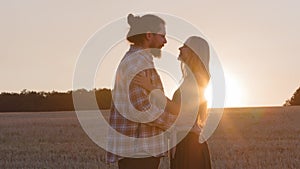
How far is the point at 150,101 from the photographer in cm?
474

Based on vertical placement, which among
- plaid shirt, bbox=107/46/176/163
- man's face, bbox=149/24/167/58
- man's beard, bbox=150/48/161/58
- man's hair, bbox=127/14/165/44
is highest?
man's hair, bbox=127/14/165/44

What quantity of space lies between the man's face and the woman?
0.85 ft

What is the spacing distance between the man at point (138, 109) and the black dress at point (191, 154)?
239 mm

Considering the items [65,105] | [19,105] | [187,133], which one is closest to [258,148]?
[187,133]

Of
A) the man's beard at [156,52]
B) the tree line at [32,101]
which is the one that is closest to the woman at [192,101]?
the man's beard at [156,52]

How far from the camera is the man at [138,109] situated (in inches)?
188

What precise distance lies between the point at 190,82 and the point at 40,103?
56522 mm

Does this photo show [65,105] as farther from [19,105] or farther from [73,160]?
[73,160]

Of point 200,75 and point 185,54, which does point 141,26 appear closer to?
point 185,54

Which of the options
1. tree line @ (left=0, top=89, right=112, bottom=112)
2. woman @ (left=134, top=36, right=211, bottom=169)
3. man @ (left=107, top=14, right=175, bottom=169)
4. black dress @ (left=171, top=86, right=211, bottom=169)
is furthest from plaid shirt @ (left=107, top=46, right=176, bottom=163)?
tree line @ (left=0, top=89, right=112, bottom=112)

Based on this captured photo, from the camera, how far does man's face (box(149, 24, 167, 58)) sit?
4875 millimetres

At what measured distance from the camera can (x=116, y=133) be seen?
16.1 feet

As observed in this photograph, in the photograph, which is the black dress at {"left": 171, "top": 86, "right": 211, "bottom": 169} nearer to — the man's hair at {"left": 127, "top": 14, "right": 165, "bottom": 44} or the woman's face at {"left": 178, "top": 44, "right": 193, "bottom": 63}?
the woman's face at {"left": 178, "top": 44, "right": 193, "bottom": 63}

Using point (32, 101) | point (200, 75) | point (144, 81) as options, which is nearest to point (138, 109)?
point (144, 81)
